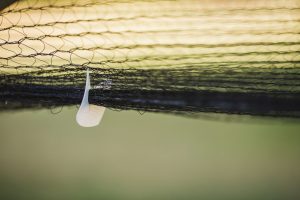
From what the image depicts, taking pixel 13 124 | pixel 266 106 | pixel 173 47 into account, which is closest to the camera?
pixel 266 106

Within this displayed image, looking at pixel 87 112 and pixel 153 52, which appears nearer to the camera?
pixel 87 112

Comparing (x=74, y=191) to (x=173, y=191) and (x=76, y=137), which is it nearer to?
(x=76, y=137)

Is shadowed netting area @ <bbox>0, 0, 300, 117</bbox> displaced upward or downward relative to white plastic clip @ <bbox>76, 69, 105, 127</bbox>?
upward

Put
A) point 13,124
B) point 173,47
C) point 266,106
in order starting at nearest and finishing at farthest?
point 266,106 → point 173,47 → point 13,124

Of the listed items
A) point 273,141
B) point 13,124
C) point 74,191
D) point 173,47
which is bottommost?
point 74,191

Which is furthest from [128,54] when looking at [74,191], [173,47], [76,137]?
[74,191]

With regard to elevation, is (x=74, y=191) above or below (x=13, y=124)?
below

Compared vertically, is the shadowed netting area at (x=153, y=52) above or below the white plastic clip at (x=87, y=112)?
above

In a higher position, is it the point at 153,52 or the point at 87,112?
the point at 153,52
